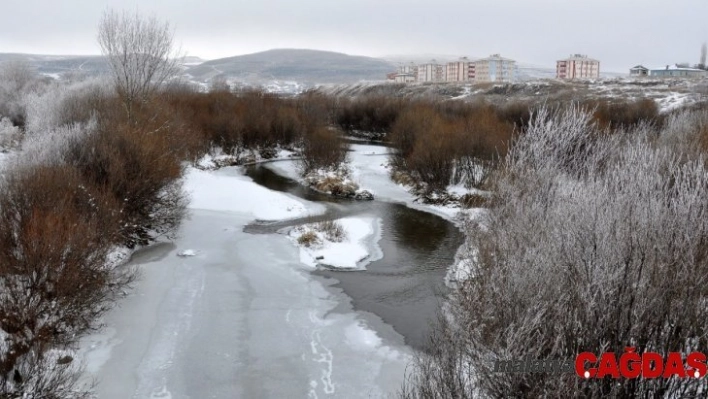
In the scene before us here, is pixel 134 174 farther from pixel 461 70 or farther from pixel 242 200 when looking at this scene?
A: pixel 461 70

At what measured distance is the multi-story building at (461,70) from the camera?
115438 millimetres

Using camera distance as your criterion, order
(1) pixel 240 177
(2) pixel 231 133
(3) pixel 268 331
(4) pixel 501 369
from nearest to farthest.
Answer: (4) pixel 501 369, (3) pixel 268 331, (1) pixel 240 177, (2) pixel 231 133

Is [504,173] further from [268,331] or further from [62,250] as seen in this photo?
[62,250]

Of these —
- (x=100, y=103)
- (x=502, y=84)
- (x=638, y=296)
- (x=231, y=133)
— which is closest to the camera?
(x=638, y=296)

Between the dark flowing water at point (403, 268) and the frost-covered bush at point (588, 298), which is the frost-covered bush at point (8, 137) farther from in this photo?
the frost-covered bush at point (588, 298)

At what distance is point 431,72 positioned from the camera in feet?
424

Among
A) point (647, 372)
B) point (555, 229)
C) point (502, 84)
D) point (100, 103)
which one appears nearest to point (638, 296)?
point (647, 372)

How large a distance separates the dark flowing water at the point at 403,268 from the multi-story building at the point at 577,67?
99349mm

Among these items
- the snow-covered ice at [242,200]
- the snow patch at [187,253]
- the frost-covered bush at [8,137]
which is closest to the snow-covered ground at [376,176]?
the snow-covered ice at [242,200]

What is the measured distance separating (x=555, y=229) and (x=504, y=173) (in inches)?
270

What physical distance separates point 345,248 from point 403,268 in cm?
237

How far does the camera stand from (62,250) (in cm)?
947

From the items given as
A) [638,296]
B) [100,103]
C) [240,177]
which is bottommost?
[240,177]

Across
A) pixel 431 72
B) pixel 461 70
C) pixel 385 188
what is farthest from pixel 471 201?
pixel 431 72
